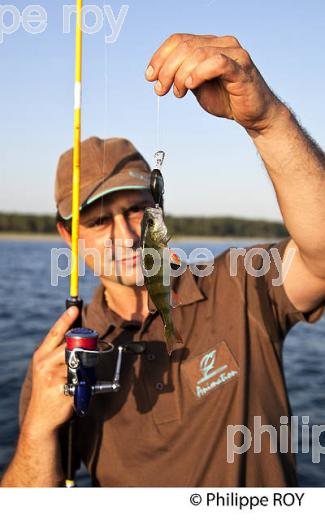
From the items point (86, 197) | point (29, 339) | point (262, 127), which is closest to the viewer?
point (262, 127)

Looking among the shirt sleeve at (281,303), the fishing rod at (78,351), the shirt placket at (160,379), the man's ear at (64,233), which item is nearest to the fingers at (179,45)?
the shirt sleeve at (281,303)

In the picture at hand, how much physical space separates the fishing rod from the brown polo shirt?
135mm

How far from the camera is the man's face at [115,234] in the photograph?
319 cm

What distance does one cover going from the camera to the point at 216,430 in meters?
2.78

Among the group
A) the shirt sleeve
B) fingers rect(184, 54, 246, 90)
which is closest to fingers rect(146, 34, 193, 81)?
fingers rect(184, 54, 246, 90)

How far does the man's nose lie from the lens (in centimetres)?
324

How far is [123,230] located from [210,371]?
0.94 meters

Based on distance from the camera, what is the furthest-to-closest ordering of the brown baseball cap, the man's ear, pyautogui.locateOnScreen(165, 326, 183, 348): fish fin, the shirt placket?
the man's ear → the brown baseball cap → the shirt placket → pyautogui.locateOnScreen(165, 326, 183, 348): fish fin

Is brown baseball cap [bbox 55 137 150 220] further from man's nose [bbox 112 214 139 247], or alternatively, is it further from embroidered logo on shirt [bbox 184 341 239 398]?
embroidered logo on shirt [bbox 184 341 239 398]

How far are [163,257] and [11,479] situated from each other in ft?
5.72
